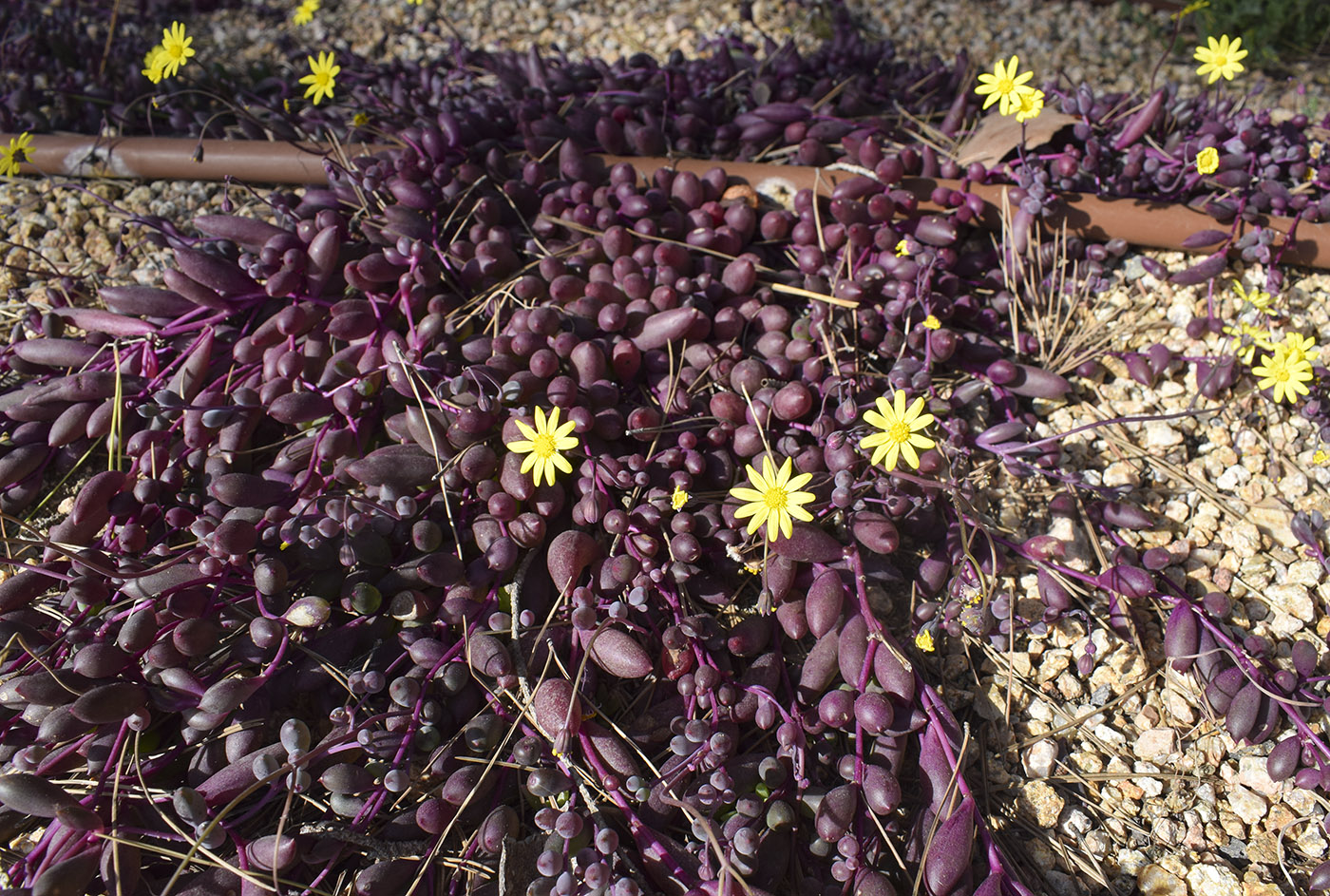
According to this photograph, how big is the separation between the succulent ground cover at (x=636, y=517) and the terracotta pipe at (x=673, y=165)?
8 centimetres

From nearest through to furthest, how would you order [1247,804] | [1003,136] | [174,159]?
[1247,804] → [1003,136] → [174,159]

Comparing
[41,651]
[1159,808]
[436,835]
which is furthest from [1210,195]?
[41,651]

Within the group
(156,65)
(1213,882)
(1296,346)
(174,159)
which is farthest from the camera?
(174,159)

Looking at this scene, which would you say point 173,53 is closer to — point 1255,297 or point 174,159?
point 174,159

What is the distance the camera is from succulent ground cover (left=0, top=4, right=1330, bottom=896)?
1.70 meters

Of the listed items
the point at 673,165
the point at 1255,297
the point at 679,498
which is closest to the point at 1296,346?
the point at 1255,297

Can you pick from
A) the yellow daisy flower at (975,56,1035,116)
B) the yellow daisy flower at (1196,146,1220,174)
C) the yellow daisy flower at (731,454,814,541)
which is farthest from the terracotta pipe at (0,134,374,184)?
the yellow daisy flower at (1196,146,1220,174)

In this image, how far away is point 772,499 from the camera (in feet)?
6.08

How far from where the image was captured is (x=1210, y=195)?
8.66 feet

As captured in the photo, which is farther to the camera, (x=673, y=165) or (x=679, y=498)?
(x=673, y=165)

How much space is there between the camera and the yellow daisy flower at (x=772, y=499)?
71.1 inches

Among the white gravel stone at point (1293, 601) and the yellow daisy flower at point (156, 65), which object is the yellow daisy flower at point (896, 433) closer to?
the white gravel stone at point (1293, 601)

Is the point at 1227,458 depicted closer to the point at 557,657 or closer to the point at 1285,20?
the point at 557,657

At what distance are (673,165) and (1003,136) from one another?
1135 mm
